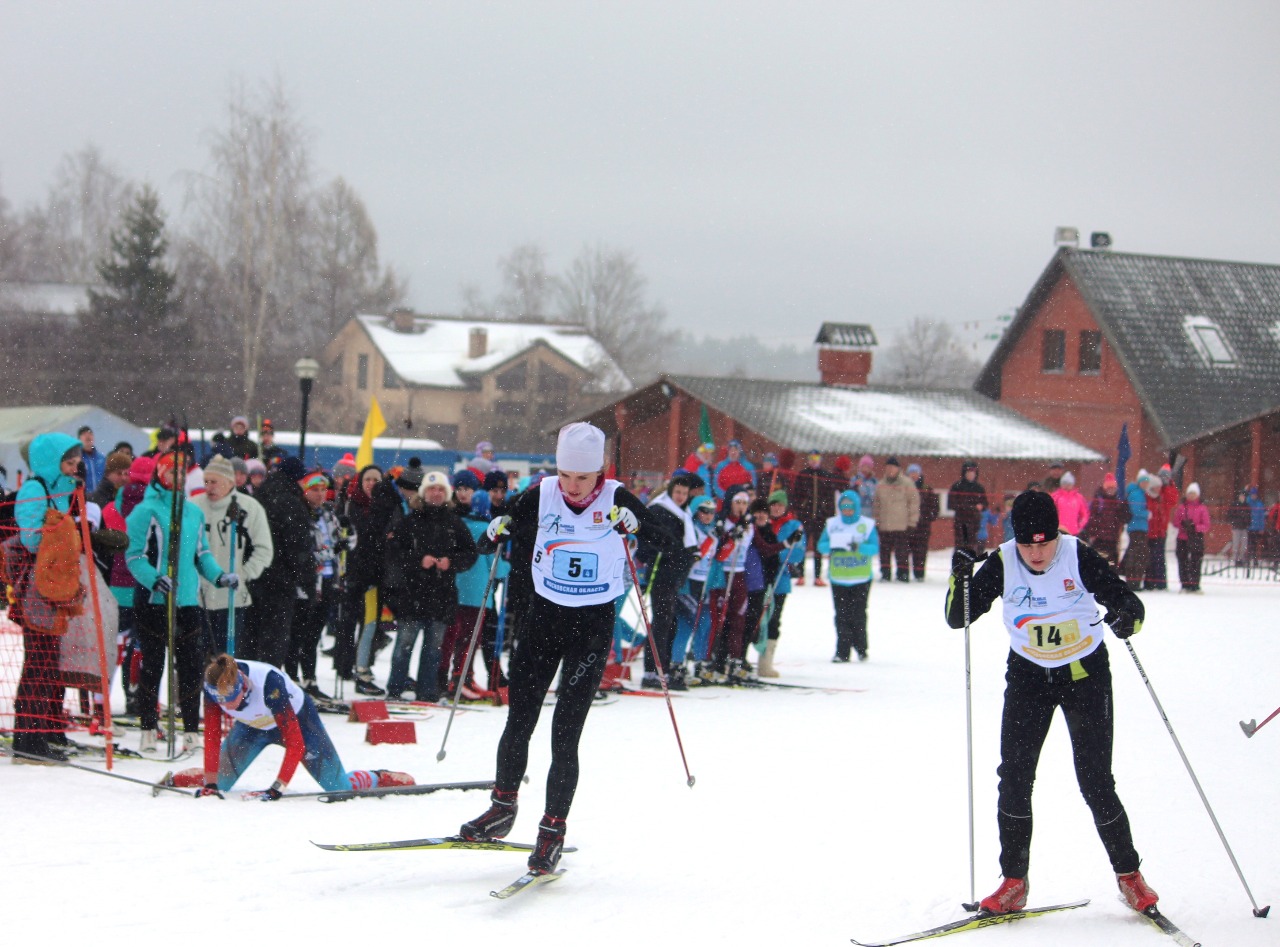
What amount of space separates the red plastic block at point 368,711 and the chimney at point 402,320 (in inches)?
2098

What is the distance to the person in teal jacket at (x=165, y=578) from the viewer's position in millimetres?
7766

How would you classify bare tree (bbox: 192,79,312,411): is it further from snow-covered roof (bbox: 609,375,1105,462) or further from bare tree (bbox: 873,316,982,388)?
bare tree (bbox: 873,316,982,388)

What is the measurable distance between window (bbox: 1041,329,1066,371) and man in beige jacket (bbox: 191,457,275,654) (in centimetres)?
3289

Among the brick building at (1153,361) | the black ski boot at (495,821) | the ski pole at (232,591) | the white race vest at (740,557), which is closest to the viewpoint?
the black ski boot at (495,821)

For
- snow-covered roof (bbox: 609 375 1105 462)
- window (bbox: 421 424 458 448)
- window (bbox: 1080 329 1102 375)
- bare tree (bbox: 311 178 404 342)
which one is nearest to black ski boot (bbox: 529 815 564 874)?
snow-covered roof (bbox: 609 375 1105 462)

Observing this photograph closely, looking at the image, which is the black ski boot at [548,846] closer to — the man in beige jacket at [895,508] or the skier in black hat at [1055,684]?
the skier in black hat at [1055,684]


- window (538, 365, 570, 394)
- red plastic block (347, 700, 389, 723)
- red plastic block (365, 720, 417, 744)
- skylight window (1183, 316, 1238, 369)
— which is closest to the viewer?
red plastic block (365, 720, 417, 744)

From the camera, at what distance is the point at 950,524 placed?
1152 inches

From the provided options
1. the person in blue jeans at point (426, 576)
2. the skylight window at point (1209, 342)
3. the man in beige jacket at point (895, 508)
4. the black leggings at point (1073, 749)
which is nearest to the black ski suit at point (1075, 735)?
the black leggings at point (1073, 749)

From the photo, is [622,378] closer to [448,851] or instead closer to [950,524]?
[950,524]

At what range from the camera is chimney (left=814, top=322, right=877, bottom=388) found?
122 feet

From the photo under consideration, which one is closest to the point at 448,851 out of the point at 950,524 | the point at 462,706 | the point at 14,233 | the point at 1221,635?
the point at 462,706

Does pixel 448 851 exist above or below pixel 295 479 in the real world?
below

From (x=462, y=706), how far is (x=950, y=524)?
2091 centimetres
